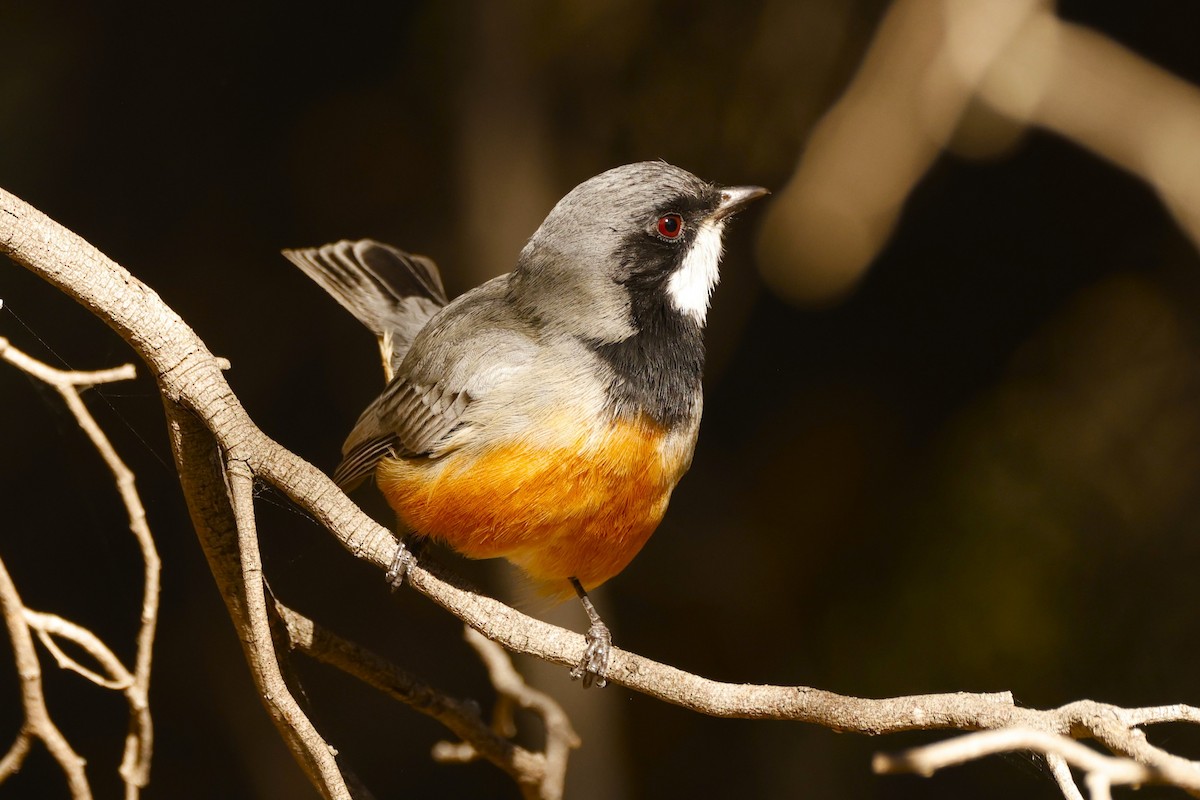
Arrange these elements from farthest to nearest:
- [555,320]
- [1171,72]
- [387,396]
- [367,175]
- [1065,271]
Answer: [367,175]
[1065,271]
[1171,72]
[387,396]
[555,320]

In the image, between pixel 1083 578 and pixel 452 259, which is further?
pixel 452 259

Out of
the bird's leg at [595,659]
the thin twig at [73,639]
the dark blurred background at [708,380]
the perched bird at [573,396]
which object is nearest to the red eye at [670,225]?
the perched bird at [573,396]

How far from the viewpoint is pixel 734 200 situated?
278 centimetres

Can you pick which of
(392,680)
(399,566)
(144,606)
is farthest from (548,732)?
(144,606)

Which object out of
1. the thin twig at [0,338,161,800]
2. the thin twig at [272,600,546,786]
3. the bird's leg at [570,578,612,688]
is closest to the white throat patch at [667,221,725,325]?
the bird's leg at [570,578,612,688]

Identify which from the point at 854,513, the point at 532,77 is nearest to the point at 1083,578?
the point at 854,513

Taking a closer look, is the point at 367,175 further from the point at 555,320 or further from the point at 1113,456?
the point at 1113,456

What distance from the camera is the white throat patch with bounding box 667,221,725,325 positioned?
2.70 metres

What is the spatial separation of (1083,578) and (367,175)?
2944 millimetres

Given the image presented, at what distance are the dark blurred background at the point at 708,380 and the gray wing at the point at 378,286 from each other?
0.65m

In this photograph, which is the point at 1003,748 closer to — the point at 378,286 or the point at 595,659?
the point at 595,659

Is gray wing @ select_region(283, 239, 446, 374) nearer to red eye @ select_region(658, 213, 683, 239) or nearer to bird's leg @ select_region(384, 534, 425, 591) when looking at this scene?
red eye @ select_region(658, 213, 683, 239)

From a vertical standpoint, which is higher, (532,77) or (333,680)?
(532,77)

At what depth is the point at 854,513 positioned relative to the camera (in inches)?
171
